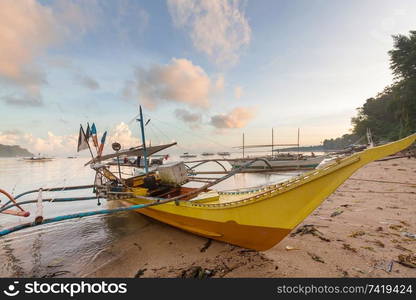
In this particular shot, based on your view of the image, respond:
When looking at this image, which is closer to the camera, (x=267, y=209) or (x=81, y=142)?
(x=267, y=209)

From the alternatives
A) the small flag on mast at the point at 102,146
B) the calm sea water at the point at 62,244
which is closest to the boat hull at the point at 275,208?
the calm sea water at the point at 62,244

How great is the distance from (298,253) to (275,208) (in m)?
1.82

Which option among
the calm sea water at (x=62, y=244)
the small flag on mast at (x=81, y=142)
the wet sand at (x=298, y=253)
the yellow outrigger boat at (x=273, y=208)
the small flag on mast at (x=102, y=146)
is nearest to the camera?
the yellow outrigger boat at (x=273, y=208)

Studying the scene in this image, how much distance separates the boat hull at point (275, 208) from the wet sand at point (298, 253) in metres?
0.58

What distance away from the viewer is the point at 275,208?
4.12m

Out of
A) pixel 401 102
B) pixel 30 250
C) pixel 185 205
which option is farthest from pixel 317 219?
pixel 401 102

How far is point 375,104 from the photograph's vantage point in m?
49.1

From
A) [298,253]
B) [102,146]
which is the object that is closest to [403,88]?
[298,253]

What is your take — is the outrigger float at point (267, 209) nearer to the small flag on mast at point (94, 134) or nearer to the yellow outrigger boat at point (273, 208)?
the yellow outrigger boat at point (273, 208)

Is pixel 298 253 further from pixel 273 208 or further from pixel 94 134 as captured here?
pixel 94 134

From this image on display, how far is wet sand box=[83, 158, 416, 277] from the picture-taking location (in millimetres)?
4090

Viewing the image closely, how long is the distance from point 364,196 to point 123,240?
12.7 meters

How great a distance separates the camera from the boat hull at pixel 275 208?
3684 mm

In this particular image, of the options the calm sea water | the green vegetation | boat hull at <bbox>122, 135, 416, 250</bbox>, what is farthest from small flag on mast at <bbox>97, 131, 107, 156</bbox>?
the green vegetation
